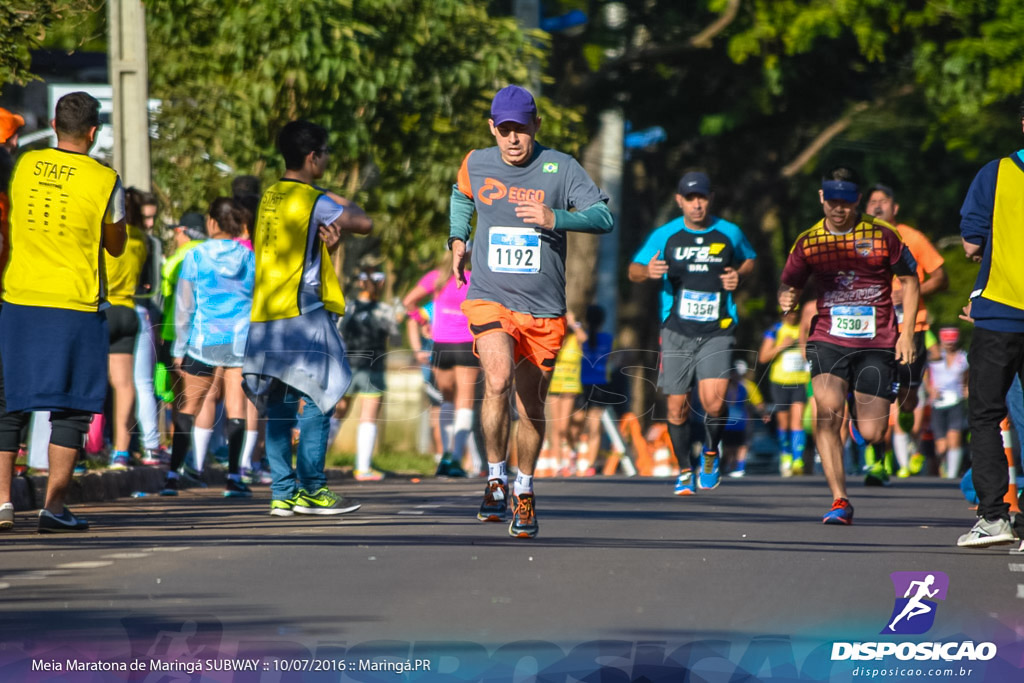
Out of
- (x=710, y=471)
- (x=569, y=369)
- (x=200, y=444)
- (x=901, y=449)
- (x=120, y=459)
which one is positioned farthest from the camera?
(x=569, y=369)

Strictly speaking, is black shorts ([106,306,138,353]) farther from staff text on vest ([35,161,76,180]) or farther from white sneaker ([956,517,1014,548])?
white sneaker ([956,517,1014,548])

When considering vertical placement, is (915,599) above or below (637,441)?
above

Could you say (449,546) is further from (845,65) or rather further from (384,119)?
(845,65)

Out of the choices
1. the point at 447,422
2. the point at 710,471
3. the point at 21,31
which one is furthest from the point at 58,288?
the point at 447,422

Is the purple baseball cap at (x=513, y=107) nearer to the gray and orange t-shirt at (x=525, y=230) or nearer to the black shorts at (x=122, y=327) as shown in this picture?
the gray and orange t-shirt at (x=525, y=230)

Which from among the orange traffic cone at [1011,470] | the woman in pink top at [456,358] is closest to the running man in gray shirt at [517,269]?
the orange traffic cone at [1011,470]

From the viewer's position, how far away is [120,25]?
15.7m

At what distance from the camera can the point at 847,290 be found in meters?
10.8

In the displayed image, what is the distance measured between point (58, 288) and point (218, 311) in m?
3.79

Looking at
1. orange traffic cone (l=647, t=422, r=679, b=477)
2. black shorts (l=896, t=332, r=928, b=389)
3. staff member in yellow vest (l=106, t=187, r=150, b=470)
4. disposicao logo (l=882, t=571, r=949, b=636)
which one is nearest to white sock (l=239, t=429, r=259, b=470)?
staff member in yellow vest (l=106, t=187, r=150, b=470)

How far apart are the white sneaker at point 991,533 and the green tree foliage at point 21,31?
5843 millimetres

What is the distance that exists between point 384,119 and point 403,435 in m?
8.12

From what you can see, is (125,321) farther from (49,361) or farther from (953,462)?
(953,462)

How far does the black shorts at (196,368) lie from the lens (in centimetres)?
1295
